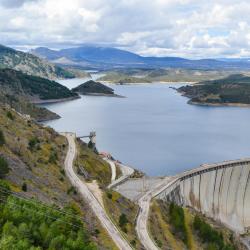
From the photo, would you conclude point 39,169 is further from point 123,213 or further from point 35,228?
point 35,228

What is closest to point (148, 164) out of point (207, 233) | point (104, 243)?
point (207, 233)

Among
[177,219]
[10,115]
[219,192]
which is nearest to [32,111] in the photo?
[10,115]

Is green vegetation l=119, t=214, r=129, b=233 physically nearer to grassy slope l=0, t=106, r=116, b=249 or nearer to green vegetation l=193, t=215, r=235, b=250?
grassy slope l=0, t=106, r=116, b=249

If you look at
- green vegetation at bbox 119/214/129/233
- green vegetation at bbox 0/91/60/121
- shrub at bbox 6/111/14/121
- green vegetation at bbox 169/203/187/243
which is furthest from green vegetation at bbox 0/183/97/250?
green vegetation at bbox 0/91/60/121

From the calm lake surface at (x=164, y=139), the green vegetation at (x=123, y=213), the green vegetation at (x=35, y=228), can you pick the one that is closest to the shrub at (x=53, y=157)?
the green vegetation at (x=123, y=213)

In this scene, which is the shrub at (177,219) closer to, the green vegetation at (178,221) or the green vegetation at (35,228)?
the green vegetation at (178,221)

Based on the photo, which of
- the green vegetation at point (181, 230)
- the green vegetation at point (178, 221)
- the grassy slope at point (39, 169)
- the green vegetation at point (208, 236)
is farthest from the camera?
the green vegetation at point (208, 236)

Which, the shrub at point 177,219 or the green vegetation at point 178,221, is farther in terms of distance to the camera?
the shrub at point 177,219
